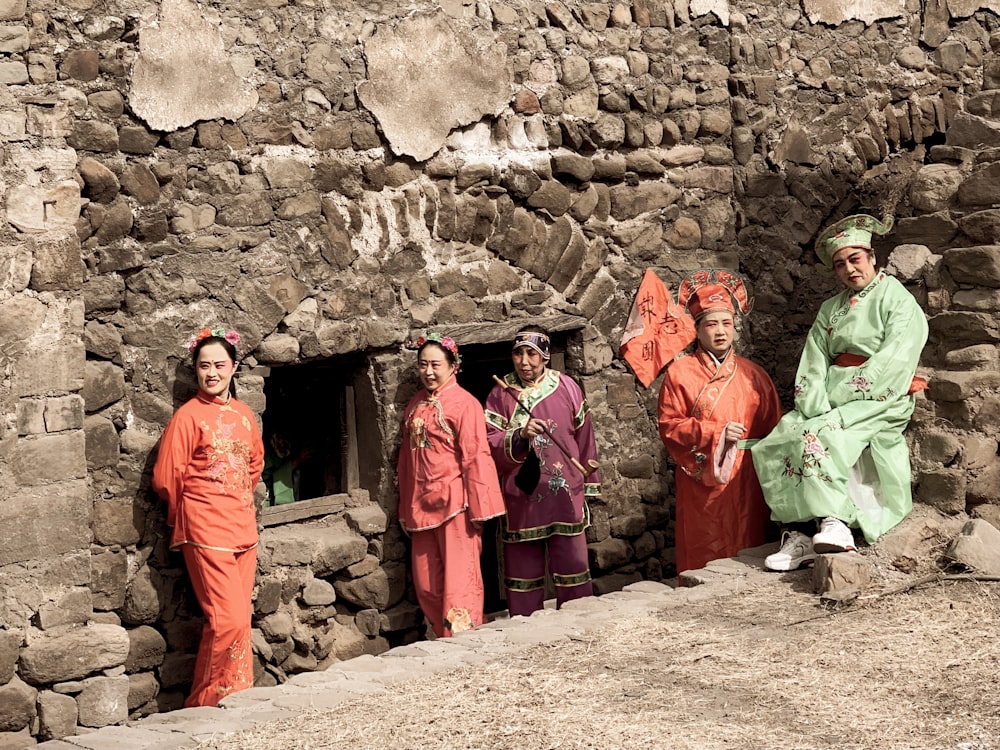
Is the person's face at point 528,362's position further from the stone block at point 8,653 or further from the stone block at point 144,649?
the stone block at point 8,653

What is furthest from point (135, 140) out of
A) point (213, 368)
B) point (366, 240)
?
point (366, 240)

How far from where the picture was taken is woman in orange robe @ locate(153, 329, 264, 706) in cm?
606

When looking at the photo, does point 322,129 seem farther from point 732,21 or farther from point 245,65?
point 732,21

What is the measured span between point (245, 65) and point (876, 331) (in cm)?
301

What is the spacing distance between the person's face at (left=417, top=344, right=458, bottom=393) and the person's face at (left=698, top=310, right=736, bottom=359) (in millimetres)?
1254

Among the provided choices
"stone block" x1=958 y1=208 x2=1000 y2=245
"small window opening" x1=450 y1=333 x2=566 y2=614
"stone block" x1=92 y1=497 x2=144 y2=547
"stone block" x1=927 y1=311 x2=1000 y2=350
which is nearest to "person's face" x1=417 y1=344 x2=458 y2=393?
"small window opening" x1=450 y1=333 x2=566 y2=614

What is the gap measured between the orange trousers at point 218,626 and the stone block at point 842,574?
2.42m

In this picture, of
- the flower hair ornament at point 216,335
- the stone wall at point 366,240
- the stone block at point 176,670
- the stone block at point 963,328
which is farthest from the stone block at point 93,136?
the stone block at point 963,328

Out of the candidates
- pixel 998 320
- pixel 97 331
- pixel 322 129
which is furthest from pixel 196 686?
pixel 998 320

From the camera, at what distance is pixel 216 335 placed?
616cm

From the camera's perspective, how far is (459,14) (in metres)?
7.01

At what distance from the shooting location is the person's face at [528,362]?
6.88 m

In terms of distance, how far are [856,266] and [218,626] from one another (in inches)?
125

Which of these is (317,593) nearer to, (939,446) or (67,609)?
(67,609)
